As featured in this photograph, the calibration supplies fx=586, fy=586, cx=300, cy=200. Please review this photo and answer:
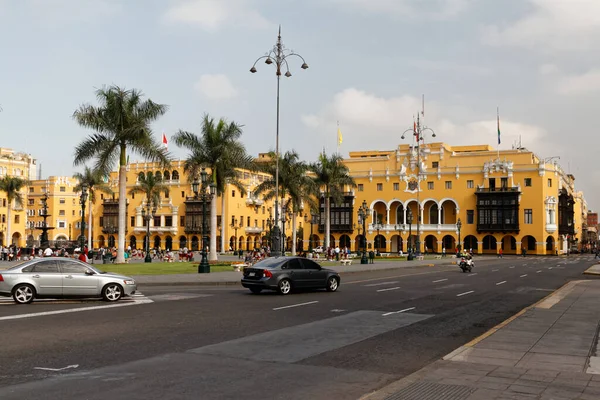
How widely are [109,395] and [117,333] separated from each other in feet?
15.9

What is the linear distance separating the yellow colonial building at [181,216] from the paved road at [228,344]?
3169 inches

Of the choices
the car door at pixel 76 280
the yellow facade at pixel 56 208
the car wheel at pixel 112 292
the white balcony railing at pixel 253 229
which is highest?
the yellow facade at pixel 56 208

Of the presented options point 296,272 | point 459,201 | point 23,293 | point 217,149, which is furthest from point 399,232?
point 23,293

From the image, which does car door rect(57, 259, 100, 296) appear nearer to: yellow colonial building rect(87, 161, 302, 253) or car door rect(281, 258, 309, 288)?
car door rect(281, 258, 309, 288)

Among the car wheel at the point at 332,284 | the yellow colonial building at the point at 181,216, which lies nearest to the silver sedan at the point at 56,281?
the car wheel at the point at 332,284

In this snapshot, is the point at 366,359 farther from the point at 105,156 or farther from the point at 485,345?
the point at 105,156

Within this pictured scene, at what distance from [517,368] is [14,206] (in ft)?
390

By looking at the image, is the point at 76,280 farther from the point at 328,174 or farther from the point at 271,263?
the point at 328,174

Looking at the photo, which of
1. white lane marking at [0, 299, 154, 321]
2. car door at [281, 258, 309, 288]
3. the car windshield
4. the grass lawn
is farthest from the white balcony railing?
white lane marking at [0, 299, 154, 321]

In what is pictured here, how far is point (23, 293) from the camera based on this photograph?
56.0ft

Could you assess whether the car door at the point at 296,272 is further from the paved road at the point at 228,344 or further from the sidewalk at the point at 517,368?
the sidewalk at the point at 517,368

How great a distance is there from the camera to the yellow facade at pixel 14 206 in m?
111

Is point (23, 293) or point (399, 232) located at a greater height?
point (399, 232)

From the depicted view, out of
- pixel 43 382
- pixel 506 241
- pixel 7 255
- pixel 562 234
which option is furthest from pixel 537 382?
pixel 562 234
